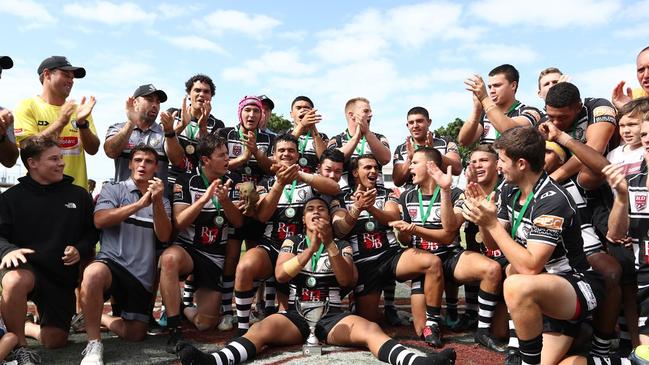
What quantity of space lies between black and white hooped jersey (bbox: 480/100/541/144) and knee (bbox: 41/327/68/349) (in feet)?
15.9

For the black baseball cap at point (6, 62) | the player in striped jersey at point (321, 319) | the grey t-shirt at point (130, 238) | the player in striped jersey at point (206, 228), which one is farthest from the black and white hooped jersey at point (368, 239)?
the black baseball cap at point (6, 62)

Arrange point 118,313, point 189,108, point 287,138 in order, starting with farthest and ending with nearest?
point 189,108 < point 287,138 < point 118,313

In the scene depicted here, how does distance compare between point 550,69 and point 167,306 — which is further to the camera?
point 550,69

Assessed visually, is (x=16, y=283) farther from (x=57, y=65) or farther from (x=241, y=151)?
(x=241, y=151)

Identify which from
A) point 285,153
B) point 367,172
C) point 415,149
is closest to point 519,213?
Result: point 367,172

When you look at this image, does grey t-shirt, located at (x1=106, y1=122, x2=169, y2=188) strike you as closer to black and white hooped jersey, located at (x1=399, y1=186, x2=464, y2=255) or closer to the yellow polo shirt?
the yellow polo shirt

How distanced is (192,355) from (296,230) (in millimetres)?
2091

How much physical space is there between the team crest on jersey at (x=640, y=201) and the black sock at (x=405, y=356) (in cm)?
198

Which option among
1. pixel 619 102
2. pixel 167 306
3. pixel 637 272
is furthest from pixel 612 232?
pixel 167 306

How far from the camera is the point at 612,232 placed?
443cm

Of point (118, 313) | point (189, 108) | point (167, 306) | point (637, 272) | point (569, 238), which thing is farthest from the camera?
point (189, 108)

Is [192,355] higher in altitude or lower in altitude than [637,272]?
lower

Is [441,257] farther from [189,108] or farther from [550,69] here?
[189,108]

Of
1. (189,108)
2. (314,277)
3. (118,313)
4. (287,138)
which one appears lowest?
(118,313)
